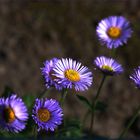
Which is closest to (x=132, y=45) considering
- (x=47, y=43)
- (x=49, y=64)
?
(x=47, y=43)

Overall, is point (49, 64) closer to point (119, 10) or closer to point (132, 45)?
point (132, 45)

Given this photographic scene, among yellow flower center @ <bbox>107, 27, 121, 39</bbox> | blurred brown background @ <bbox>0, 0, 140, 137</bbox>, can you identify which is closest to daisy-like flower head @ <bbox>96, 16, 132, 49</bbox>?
yellow flower center @ <bbox>107, 27, 121, 39</bbox>

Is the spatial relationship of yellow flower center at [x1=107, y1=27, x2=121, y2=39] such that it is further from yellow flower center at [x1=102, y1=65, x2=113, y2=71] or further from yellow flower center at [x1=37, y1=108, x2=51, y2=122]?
yellow flower center at [x1=37, y1=108, x2=51, y2=122]

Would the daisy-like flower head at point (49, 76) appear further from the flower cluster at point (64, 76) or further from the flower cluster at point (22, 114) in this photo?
the flower cluster at point (22, 114)

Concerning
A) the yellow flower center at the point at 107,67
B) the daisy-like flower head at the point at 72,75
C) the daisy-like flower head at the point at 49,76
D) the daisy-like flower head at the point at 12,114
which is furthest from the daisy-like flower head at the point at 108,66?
the daisy-like flower head at the point at 12,114

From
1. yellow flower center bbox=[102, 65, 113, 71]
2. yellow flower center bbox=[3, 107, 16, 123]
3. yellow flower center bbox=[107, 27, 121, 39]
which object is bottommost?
yellow flower center bbox=[3, 107, 16, 123]

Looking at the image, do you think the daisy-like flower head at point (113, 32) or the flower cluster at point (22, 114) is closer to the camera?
the flower cluster at point (22, 114)
